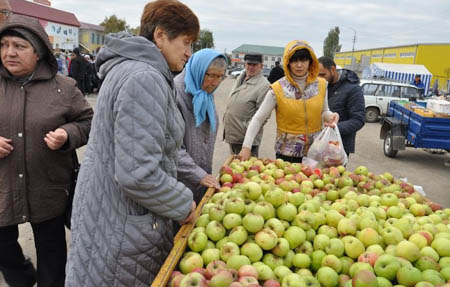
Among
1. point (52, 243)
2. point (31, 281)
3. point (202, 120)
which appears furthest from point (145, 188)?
point (31, 281)

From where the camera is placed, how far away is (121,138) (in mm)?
1564

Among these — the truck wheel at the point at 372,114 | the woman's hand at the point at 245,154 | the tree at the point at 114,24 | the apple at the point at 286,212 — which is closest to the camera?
the apple at the point at 286,212

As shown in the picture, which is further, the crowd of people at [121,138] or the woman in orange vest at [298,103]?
the woman in orange vest at [298,103]

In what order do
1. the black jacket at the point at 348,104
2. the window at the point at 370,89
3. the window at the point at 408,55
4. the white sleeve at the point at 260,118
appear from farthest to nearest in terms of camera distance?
the window at the point at 408,55, the window at the point at 370,89, the black jacket at the point at 348,104, the white sleeve at the point at 260,118

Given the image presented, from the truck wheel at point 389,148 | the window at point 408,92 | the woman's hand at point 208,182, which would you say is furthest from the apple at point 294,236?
the window at point 408,92

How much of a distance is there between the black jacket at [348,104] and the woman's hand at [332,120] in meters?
0.61

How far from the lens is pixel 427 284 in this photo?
63.4 inches

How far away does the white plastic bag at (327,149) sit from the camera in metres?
3.58

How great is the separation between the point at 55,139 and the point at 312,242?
180 centimetres

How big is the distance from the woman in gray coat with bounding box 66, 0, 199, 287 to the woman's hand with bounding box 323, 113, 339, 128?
210 centimetres

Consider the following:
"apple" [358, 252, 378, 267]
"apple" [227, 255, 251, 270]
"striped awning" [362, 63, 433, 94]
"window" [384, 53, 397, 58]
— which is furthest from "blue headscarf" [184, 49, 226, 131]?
"window" [384, 53, 397, 58]

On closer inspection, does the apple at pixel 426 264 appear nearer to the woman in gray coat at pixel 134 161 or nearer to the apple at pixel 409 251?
the apple at pixel 409 251

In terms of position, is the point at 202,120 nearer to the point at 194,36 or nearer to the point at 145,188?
the point at 194,36

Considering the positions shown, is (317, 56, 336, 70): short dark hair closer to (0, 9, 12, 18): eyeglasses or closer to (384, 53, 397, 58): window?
(0, 9, 12, 18): eyeglasses
